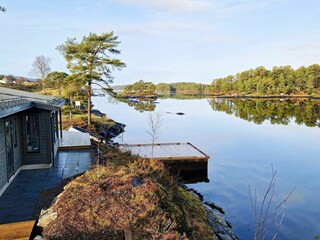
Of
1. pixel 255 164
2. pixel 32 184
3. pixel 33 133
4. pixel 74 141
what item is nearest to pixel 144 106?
pixel 255 164

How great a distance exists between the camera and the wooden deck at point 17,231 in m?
3.75

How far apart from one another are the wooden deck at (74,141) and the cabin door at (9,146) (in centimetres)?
392

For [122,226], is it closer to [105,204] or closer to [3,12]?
[105,204]

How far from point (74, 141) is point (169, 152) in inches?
233

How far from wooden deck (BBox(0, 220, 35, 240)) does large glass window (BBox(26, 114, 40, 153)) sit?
6559 mm

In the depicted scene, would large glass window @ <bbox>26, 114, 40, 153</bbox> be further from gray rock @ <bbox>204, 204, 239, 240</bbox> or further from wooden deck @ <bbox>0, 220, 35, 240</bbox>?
gray rock @ <bbox>204, 204, 239, 240</bbox>

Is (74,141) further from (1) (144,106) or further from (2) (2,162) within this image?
(1) (144,106)

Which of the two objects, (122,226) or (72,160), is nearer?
(122,226)

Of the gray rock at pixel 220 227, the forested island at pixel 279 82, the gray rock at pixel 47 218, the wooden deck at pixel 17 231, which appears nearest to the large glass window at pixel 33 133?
the gray rock at pixel 47 218

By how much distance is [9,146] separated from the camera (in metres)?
8.55

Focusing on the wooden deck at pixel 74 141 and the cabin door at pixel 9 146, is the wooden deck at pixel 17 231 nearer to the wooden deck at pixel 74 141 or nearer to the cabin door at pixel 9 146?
the cabin door at pixel 9 146

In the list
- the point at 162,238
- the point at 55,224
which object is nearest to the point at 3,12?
the point at 55,224

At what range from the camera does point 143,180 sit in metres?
7.05

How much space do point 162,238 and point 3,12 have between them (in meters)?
7.18
